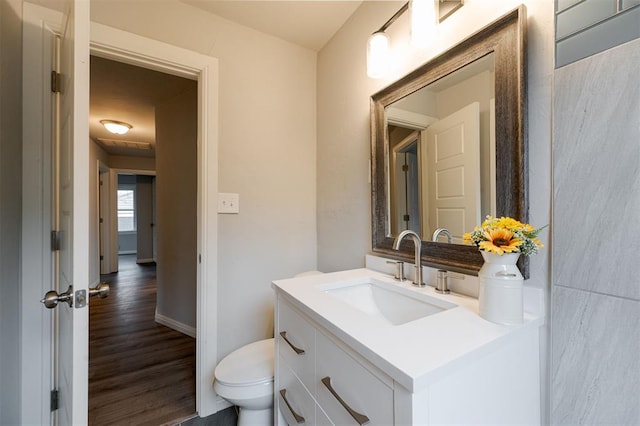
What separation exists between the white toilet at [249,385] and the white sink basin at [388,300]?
0.53m

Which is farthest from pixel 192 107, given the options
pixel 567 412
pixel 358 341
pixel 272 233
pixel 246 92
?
pixel 567 412

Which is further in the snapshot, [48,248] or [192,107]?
[192,107]

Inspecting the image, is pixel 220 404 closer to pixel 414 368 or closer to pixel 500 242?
pixel 414 368

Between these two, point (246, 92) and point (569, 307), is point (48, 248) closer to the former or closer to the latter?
point (246, 92)

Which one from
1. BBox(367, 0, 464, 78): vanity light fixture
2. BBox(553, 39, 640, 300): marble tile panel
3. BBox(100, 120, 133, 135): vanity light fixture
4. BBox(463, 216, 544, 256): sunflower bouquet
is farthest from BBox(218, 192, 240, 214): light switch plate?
BBox(100, 120, 133, 135): vanity light fixture

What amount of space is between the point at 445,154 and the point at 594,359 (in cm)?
74

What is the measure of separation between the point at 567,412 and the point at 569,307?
0.28m

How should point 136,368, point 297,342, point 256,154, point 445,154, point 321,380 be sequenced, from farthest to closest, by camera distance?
1. point 136,368
2. point 256,154
3. point 445,154
4. point 297,342
5. point 321,380

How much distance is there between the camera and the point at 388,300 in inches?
44.4

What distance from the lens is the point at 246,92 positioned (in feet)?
5.42

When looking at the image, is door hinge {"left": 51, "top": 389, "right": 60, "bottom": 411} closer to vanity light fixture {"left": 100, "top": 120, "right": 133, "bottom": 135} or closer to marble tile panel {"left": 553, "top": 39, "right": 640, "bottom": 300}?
marble tile panel {"left": 553, "top": 39, "right": 640, "bottom": 300}

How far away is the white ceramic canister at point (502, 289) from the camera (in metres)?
0.69

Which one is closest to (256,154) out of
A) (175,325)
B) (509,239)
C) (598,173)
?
(509,239)

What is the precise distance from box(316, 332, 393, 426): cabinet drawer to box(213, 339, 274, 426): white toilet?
52cm
